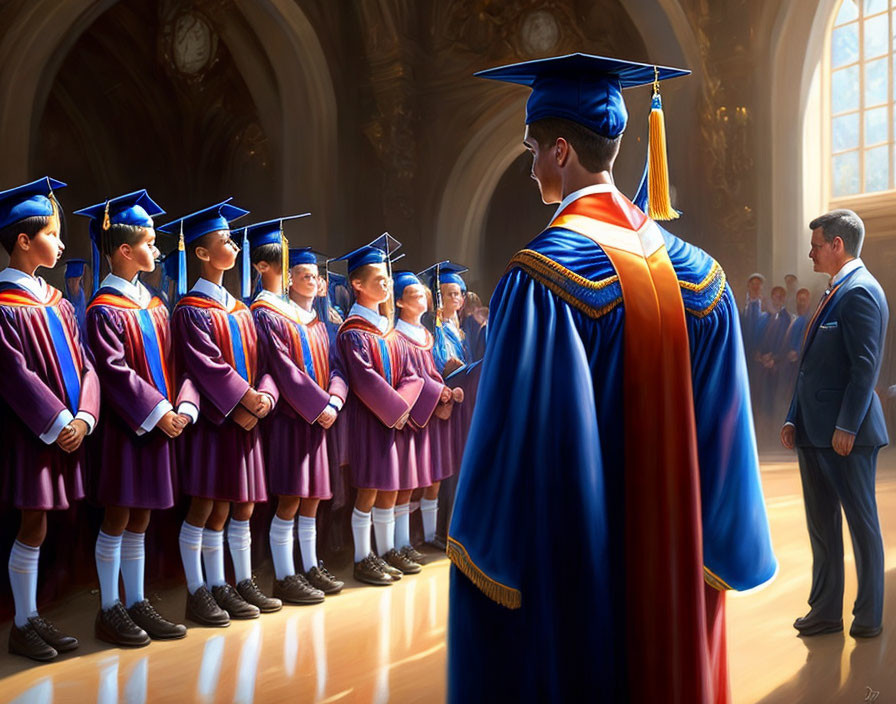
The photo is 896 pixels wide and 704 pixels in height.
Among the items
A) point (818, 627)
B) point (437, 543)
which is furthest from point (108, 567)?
point (818, 627)

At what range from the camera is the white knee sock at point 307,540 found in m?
4.22

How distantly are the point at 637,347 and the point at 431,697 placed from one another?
1843 mm

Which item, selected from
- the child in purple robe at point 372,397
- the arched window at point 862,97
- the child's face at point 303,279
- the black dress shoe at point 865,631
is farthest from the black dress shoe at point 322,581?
the arched window at point 862,97

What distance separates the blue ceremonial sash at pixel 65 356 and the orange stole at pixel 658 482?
91.8 inches

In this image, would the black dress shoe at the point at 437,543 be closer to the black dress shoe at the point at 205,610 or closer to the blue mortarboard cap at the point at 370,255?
the black dress shoe at the point at 205,610

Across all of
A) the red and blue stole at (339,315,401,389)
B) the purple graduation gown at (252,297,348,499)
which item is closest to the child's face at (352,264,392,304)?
the red and blue stole at (339,315,401,389)

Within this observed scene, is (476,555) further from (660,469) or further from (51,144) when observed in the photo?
(51,144)

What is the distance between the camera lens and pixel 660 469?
176cm

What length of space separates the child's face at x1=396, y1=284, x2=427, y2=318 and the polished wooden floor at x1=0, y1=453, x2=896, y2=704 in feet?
5.23

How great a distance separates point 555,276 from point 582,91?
0.51 m

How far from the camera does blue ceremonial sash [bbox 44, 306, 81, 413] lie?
324cm

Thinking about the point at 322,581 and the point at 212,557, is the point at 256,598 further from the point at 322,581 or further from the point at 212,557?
the point at 322,581

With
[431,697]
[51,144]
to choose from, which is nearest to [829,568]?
[431,697]

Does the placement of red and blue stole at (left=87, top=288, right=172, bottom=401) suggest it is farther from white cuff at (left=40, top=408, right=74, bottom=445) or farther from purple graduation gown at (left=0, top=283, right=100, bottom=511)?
white cuff at (left=40, top=408, right=74, bottom=445)
